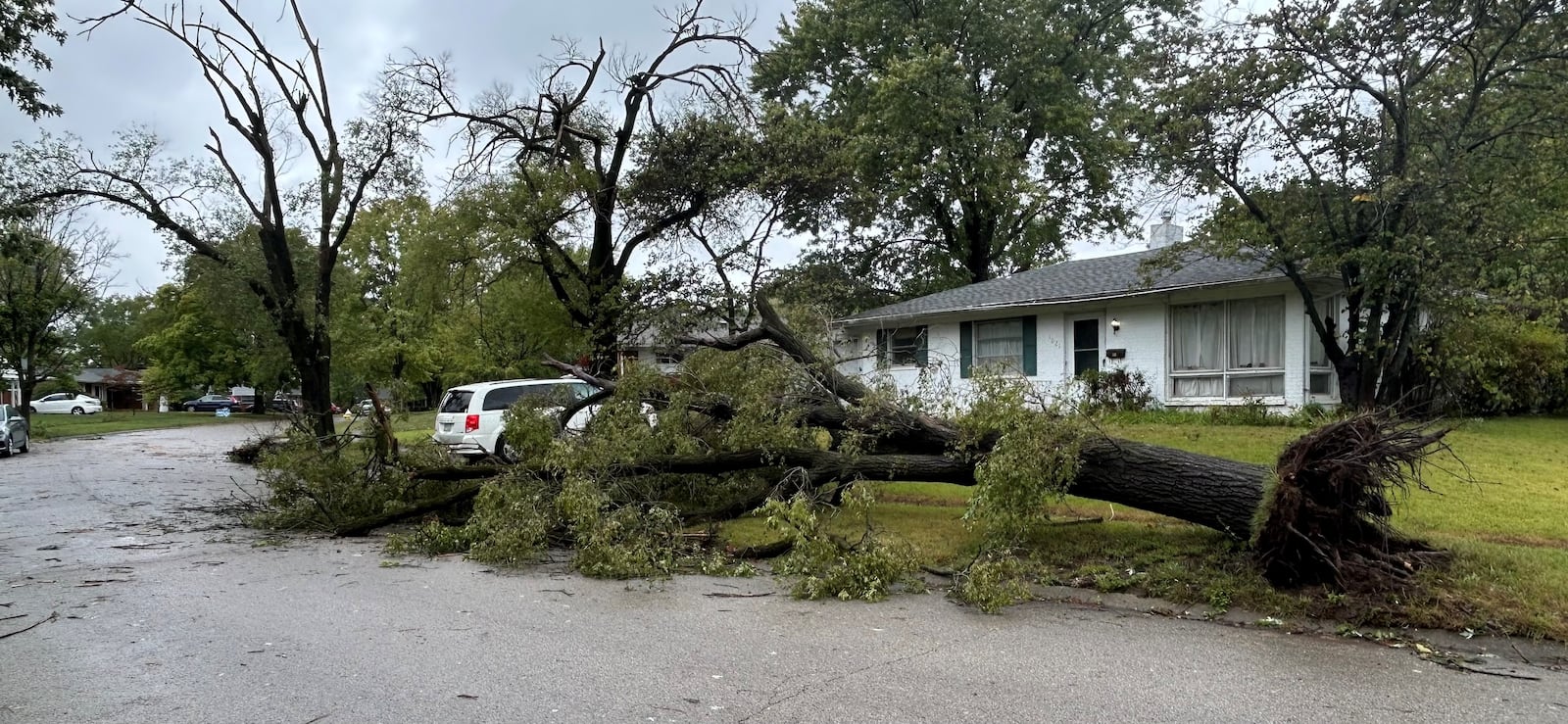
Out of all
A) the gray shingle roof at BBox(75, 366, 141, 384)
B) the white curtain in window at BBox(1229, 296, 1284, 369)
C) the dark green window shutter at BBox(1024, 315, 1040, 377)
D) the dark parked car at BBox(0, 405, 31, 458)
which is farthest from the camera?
the gray shingle roof at BBox(75, 366, 141, 384)

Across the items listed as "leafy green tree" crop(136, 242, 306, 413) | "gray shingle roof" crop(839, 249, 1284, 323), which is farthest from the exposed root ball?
"leafy green tree" crop(136, 242, 306, 413)

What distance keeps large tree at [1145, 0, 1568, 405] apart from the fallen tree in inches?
259

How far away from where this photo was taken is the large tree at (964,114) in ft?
85.4

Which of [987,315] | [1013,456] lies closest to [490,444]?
[1013,456]

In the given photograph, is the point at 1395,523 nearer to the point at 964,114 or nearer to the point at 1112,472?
the point at 1112,472

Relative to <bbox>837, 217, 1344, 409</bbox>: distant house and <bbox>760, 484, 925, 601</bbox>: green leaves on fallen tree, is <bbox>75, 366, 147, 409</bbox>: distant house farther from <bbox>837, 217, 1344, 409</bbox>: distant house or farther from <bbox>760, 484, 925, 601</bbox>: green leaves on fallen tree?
<bbox>760, 484, 925, 601</bbox>: green leaves on fallen tree

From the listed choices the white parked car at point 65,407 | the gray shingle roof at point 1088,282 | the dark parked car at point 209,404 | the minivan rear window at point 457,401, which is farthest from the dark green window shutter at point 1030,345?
the dark parked car at point 209,404

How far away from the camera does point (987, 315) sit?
72.1 ft

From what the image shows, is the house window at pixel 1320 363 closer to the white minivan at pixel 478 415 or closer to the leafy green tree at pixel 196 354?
the white minivan at pixel 478 415

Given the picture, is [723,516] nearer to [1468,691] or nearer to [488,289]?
[1468,691]

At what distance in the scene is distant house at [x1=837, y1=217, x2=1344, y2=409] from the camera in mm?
17266

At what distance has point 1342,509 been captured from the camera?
6465 millimetres

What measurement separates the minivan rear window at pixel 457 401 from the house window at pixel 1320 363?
14.8m

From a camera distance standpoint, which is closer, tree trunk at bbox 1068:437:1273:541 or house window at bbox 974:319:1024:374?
tree trunk at bbox 1068:437:1273:541
